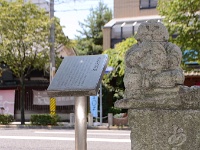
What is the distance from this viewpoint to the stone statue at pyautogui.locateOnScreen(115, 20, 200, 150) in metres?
4.34

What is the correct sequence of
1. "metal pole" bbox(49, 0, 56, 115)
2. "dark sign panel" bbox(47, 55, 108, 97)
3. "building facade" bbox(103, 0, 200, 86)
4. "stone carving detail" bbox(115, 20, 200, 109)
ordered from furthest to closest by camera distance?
"building facade" bbox(103, 0, 200, 86) → "metal pole" bbox(49, 0, 56, 115) → "dark sign panel" bbox(47, 55, 108, 97) → "stone carving detail" bbox(115, 20, 200, 109)

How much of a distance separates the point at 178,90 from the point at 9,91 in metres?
21.1

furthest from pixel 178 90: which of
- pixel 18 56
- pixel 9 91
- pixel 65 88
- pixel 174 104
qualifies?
pixel 9 91

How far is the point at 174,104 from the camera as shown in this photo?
14.3 feet

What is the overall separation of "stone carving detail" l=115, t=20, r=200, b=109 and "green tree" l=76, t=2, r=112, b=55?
34.7m

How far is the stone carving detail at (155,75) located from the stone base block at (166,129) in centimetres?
10

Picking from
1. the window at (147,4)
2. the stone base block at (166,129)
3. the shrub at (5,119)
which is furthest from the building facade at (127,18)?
the stone base block at (166,129)

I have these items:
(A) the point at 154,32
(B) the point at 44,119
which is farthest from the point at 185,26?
(A) the point at 154,32

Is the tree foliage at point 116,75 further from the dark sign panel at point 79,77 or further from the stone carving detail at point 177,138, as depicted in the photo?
the stone carving detail at point 177,138

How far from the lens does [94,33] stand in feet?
136

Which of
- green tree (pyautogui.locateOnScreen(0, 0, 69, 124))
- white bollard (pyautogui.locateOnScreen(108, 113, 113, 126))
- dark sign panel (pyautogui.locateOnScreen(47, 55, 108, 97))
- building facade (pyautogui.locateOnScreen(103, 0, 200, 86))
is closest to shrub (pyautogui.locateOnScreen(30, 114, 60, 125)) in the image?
green tree (pyautogui.locateOnScreen(0, 0, 69, 124))

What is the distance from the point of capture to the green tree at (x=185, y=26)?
1741cm

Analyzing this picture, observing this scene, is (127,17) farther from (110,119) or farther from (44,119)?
(44,119)

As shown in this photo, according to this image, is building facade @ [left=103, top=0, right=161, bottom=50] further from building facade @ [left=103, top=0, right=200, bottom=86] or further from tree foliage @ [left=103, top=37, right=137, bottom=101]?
tree foliage @ [left=103, top=37, right=137, bottom=101]
